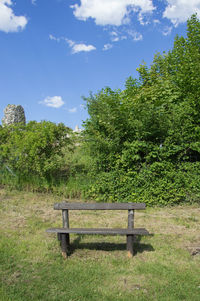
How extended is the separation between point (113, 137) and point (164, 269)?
435cm

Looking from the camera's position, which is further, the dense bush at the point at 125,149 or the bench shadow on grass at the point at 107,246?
the dense bush at the point at 125,149

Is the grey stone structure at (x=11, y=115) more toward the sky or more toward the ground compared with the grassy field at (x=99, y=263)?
more toward the sky

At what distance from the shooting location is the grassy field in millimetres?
3125

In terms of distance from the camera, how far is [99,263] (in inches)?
151

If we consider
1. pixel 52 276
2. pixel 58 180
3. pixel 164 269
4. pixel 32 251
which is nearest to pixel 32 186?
pixel 58 180

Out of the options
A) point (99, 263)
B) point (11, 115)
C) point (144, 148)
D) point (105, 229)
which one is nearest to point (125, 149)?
point (144, 148)

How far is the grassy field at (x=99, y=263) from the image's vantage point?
3125mm

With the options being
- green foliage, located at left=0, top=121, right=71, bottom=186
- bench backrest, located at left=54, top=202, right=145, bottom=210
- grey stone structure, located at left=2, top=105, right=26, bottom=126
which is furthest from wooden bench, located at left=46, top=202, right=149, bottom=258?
Answer: grey stone structure, located at left=2, top=105, right=26, bottom=126

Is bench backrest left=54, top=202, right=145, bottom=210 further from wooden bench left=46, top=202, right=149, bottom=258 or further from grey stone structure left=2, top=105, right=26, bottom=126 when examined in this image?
grey stone structure left=2, top=105, right=26, bottom=126

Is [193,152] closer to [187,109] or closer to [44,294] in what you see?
[187,109]

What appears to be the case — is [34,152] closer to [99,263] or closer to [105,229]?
[105,229]

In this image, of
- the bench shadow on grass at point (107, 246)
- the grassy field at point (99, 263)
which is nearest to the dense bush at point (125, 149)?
the grassy field at point (99, 263)

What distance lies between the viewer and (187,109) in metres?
7.30

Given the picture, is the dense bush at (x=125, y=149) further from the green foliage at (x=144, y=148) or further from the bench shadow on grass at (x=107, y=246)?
the bench shadow on grass at (x=107, y=246)
